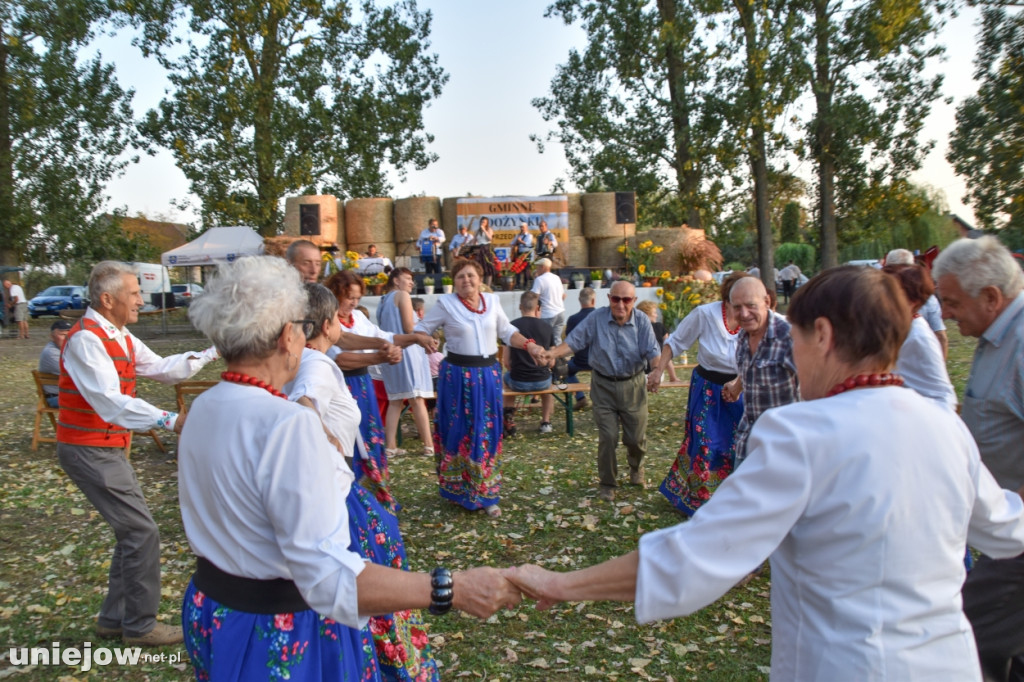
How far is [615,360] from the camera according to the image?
633 centimetres

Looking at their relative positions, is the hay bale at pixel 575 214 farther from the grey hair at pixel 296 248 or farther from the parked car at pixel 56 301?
the parked car at pixel 56 301

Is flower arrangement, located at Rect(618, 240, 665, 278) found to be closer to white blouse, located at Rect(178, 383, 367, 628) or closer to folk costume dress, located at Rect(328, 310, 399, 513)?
folk costume dress, located at Rect(328, 310, 399, 513)

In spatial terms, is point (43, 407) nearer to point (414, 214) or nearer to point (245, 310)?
point (245, 310)

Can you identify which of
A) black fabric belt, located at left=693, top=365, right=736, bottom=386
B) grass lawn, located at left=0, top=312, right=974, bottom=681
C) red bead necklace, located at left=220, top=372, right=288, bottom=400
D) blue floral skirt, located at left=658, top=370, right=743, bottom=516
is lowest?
grass lawn, located at left=0, top=312, right=974, bottom=681

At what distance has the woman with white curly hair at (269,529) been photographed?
177 centimetres

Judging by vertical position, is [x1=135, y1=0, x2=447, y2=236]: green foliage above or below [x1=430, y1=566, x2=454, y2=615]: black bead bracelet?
above

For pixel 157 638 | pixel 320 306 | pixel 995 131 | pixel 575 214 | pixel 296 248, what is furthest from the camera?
pixel 575 214

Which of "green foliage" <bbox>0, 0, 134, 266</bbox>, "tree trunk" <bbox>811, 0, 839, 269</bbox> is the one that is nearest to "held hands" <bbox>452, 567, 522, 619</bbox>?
"tree trunk" <bbox>811, 0, 839, 269</bbox>

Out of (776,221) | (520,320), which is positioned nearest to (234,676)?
(520,320)

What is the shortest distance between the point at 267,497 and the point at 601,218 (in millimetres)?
21801

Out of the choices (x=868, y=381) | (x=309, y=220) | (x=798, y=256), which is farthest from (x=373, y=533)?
(x=798, y=256)

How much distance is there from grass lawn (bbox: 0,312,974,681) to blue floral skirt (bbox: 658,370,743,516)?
0.32 metres

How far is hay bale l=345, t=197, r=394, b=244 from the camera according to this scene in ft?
76.2

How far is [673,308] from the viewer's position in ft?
47.9
